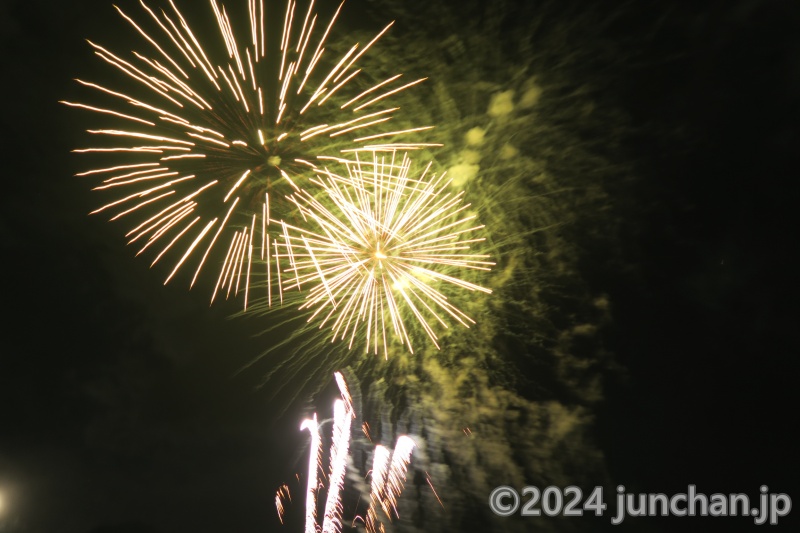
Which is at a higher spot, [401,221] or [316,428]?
[401,221]

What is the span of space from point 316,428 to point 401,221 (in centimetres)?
479

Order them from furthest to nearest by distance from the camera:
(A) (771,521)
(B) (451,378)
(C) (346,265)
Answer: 1. (B) (451,378)
2. (C) (346,265)
3. (A) (771,521)

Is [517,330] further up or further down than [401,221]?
further down

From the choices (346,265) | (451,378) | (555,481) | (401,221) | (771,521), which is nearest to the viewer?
(771,521)

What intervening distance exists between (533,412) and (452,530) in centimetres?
269

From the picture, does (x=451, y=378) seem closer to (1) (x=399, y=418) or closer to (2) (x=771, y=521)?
(1) (x=399, y=418)

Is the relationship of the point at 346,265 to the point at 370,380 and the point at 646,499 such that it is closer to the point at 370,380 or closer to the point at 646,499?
the point at 370,380

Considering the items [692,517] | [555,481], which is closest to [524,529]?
[555,481]

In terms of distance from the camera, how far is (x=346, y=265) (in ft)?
22.7

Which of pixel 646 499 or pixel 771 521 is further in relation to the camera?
pixel 646 499

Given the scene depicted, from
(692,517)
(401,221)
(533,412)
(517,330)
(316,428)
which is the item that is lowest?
(692,517)

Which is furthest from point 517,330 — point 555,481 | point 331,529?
point 331,529

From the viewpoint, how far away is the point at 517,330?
7.94 metres

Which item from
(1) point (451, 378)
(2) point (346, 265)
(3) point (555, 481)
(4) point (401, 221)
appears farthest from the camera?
(1) point (451, 378)
